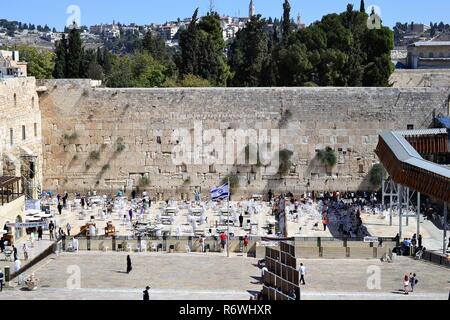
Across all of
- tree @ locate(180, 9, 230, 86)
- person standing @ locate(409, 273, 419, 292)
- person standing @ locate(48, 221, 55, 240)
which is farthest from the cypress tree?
person standing @ locate(409, 273, 419, 292)

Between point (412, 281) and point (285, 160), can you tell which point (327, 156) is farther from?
point (412, 281)

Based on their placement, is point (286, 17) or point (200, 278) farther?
point (286, 17)

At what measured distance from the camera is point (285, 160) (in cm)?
3572

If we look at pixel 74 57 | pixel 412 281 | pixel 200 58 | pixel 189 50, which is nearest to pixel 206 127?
pixel 74 57

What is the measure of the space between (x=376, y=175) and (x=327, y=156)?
208 cm

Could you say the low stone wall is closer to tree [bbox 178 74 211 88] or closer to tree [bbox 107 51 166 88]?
tree [bbox 178 74 211 88]

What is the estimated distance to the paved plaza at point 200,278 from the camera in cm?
2023

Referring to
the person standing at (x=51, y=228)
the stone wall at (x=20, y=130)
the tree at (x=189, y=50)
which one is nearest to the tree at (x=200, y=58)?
the tree at (x=189, y=50)

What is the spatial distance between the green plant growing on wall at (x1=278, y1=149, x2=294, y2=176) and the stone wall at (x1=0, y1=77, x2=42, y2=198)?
9.61 meters

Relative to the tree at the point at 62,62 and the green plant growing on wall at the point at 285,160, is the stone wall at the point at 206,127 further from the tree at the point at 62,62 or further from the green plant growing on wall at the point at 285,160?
the tree at the point at 62,62

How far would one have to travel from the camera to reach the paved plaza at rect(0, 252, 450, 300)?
20234 millimetres

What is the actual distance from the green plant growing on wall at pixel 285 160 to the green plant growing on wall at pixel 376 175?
326 cm
